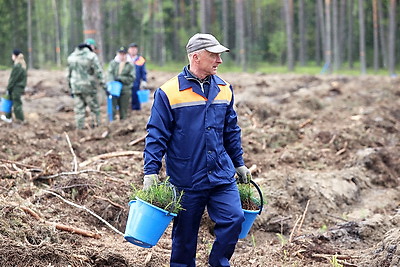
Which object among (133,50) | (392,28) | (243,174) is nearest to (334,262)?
(243,174)

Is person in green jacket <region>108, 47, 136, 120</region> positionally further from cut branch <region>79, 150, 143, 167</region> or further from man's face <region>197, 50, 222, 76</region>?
man's face <region>197, 50, 222, 76</region>

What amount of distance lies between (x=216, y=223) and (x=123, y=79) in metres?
9.49

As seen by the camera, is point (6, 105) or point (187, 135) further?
point (6, 105)

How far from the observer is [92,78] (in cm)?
1338

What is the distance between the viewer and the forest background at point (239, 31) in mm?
41463

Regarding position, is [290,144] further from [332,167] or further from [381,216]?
[381,216]

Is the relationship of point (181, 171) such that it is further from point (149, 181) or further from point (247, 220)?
point (247, 220)

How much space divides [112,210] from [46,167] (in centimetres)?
158

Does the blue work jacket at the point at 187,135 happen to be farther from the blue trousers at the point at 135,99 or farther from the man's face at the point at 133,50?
the blue trousers at the point at 135,99

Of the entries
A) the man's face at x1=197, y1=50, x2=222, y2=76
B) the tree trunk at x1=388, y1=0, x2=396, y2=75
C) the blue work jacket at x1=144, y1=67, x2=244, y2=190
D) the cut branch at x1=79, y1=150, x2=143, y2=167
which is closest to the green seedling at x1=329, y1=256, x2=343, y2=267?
the blue work jacket at x1=144, y1=67, x2=244, y2=190

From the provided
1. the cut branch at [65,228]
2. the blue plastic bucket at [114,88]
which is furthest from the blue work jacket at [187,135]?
the blue plastic bucket at [114,88]

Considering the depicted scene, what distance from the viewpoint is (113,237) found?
Result: 6.62 metres

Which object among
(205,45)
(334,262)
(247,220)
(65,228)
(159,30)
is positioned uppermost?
(159,30)


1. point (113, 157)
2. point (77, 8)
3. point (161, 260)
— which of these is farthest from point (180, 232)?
point (77, 8)
